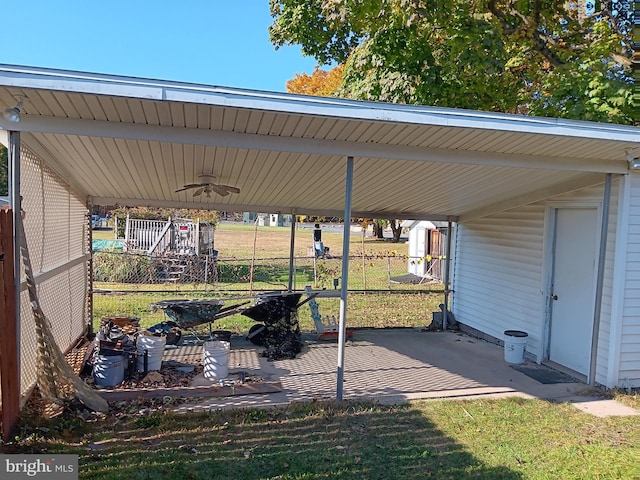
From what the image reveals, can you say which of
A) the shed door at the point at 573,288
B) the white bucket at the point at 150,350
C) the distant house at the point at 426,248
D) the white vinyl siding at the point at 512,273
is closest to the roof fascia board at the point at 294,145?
the white vinyl siding at the point at 512,273

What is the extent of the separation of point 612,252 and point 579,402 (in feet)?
5.47

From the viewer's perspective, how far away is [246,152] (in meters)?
4.46

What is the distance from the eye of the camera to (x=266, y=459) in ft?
10.5

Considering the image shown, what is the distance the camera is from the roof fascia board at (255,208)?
7.51m

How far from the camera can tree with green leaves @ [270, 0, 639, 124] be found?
7.90 metres

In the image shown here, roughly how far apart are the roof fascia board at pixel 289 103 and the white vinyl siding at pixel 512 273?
1.65 metres

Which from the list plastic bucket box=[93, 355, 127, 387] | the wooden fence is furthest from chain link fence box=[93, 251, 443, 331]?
the wooden fence

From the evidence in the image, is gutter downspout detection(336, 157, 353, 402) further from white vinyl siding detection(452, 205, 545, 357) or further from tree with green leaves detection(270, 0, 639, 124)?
tree with green leaves detection(270, 0, 639, 124)

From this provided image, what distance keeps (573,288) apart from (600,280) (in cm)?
74

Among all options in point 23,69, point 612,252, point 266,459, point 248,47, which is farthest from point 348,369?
point 248,47

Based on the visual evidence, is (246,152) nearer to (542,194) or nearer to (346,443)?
(346,443)

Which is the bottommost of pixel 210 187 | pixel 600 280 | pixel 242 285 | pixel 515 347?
pixel 242 285

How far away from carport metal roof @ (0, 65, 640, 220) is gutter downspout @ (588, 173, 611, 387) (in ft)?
0.73

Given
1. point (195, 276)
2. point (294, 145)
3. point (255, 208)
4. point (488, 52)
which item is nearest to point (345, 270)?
point (294, 145)
